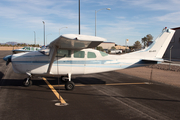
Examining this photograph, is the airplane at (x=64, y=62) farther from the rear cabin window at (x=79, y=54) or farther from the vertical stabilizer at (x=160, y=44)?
the vertical stabilizer at (x=160, y=44)

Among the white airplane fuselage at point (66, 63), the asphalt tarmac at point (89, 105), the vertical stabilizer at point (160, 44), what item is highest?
the vertical stabilizer at point (160, 44)

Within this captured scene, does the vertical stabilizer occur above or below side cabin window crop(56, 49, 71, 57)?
above

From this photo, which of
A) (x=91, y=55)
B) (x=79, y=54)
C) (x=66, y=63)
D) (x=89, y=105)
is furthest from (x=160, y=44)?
(x=89, y=105)

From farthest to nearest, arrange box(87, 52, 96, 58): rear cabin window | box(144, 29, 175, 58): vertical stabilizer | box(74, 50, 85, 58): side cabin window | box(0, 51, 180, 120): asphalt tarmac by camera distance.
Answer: box(144, 29, 175, 58): vertical stabilizer → box(87, 52, 96, 58): rear cabin window → box(74, 50, 85, 58): side cabin window → box(0, 51, 180, 120): asphalt tarmac

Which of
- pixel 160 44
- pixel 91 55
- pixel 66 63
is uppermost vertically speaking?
pixel 160 44

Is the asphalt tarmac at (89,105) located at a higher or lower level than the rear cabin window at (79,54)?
lower

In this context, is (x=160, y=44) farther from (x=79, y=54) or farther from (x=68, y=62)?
(x=68, y=62)

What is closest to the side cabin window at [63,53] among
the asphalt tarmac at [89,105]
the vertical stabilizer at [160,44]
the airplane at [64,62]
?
the airplane at [64,62]

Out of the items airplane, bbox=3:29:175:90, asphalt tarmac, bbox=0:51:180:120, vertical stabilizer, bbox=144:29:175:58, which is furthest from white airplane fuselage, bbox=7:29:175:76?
asphalt tarmac, bbox=0:51:180:120

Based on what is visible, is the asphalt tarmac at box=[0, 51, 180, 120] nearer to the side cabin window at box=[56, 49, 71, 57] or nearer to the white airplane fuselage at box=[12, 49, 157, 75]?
the white airplane fuselage at box=[12, 49, 157, 75]

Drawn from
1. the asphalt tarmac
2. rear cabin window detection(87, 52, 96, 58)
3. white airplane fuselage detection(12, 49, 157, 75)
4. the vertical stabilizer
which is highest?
the vertical stabilizer

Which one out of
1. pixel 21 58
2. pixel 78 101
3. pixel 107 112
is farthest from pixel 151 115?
pixel 21 58

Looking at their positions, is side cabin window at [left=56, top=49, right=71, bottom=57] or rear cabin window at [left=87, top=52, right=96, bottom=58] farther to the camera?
rear cabin window at [left=87, top=52, right=96, bottom=58]

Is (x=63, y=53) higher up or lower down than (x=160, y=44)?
lower down
